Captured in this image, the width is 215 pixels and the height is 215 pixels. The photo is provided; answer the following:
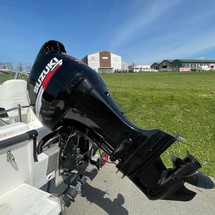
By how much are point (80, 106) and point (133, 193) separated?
149 centimetres

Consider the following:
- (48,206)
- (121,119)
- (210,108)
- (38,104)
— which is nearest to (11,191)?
(48,206)

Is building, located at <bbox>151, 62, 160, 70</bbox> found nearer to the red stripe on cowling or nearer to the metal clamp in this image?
the red stripe on cowling

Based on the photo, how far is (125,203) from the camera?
2506 mm

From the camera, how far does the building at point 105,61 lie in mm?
75075

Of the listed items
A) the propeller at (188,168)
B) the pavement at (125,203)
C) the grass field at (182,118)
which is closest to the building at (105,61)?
the grass field at (182,118)

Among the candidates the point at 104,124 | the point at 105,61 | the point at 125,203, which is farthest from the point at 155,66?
the point at 104,124

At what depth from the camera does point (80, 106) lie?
170cm

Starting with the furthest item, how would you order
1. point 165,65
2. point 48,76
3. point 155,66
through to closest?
point 155,66
point 165,65
point 48,76

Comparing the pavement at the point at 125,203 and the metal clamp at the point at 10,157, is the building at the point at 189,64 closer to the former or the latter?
the pavement at the point at 125,203

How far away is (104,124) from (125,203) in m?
1.25

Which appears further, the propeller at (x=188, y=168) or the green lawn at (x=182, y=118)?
the green lawn at (x=182, y=118)

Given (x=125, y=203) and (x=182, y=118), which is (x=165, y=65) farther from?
(x=125, y=203)

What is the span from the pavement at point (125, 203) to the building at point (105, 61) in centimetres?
7106

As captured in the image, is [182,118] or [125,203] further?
[182,118]
